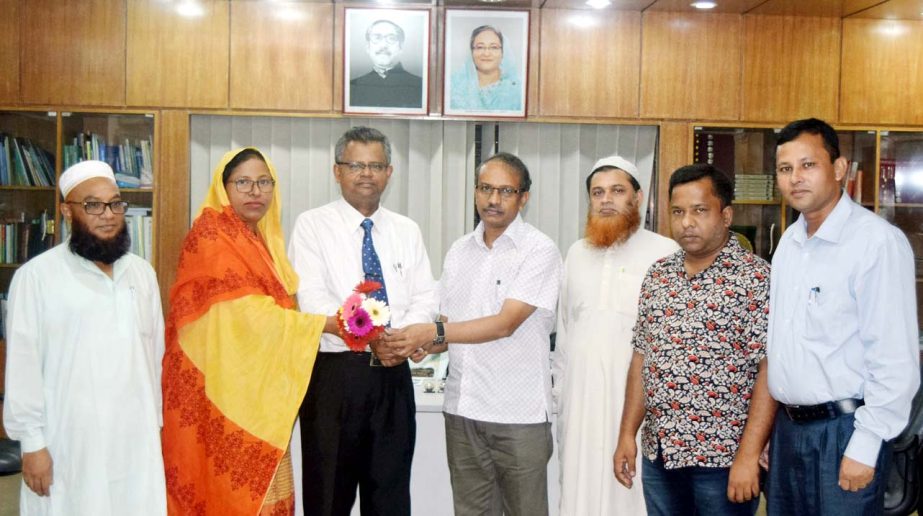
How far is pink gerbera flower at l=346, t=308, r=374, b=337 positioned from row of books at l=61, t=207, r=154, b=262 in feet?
10.6

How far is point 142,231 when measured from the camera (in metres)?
5.27

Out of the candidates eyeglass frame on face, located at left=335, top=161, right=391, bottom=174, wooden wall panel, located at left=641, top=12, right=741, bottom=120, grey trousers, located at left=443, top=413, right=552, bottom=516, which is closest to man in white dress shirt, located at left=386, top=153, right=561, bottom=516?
grey trousers, located at left=443, top=413, right=552, bottom=516

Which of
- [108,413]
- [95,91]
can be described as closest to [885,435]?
[108,413]

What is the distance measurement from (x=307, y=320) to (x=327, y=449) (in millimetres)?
451

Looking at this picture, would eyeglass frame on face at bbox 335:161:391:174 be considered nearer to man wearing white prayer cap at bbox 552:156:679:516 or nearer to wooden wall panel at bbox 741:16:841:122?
man wearing white prayer cap at bbox 552:156:679:516

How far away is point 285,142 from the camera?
18.1 feet

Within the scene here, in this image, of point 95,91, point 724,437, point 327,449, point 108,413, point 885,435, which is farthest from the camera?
point 95,91

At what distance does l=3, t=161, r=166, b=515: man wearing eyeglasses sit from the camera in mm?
2418

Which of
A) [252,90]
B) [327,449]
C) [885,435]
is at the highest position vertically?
[252,90]

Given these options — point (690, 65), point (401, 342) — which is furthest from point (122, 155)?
point (690, 65)

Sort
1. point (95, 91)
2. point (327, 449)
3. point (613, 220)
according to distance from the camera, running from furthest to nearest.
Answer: point (95, 91) → point (613, 220) → point (327, 449)

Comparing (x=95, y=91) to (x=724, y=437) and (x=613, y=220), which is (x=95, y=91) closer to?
(x=613, y=220)

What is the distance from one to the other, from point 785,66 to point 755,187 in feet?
2.85

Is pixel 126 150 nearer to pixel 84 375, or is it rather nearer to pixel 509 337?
pixel 84 375
